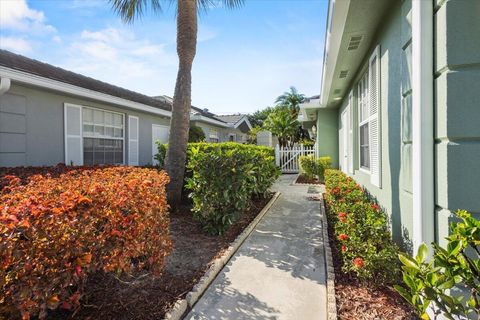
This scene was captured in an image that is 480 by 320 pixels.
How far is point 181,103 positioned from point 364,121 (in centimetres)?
437

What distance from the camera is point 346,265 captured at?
3486 millimetres

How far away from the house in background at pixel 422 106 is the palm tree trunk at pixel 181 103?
11.4 feet

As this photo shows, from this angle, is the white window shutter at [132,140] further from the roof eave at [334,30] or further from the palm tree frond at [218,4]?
the roof eave at [334,30]

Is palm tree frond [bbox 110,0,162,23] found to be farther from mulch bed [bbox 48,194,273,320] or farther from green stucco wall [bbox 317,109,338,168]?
green stucco wall [bbox 317,109,338,168]

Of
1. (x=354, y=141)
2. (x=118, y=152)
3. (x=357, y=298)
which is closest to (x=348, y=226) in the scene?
(x=357, y=298)

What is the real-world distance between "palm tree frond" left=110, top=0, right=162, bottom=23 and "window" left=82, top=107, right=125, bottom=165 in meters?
3.10

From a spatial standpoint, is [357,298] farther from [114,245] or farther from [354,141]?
[354,141]

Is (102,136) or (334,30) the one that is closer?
(334,30)

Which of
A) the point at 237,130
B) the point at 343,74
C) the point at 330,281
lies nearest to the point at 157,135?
the point at 343,74

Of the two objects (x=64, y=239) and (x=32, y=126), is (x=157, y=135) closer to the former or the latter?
(x=32, y=126)

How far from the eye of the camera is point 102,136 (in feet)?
31.3

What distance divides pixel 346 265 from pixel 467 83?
7.71 ft

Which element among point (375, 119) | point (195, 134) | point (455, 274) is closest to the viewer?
point (455, 274)

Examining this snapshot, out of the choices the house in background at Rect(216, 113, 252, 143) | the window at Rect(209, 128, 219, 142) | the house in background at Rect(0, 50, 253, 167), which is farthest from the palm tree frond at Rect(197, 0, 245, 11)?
the house in background at Rect(216, 113, 252, 143)
